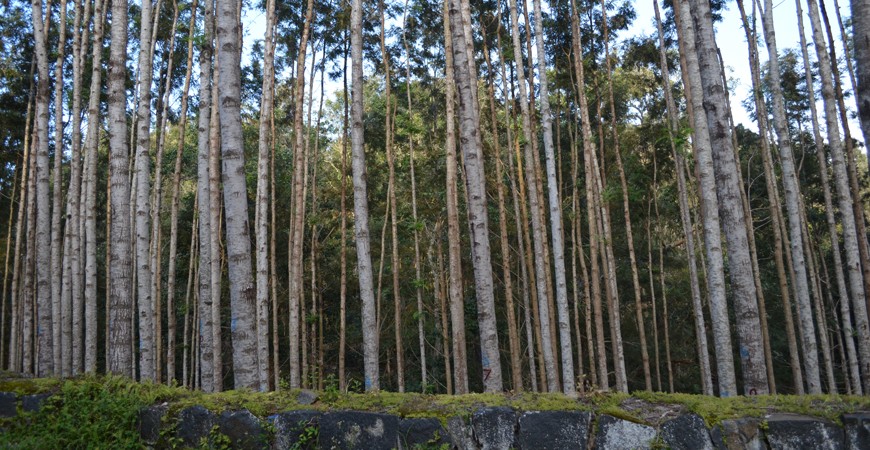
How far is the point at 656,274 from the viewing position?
61.1ft

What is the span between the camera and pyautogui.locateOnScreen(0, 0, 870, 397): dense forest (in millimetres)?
6363

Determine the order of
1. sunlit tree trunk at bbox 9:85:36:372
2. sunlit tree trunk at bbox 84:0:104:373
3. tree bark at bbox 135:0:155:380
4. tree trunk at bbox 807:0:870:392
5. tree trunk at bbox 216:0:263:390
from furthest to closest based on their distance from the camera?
sunlit tree trunk at bbox 9:85:36:372 < tree trunk at bbox 807:0:870:392 < sunlit tree trunk at bbox 84:0:104:373 < tree bark at bbox 135:0:155:380 < tree trunk at bbox 216:0:263:390

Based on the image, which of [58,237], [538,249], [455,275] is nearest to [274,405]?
[455,275]

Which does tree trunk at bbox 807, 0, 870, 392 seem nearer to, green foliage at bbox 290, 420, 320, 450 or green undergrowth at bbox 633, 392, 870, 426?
green undergrowth at bbox 633, 392, 870, 426

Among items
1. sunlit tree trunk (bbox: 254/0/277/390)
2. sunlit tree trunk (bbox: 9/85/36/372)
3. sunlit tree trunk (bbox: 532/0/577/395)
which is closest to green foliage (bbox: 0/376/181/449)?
sunlit tree trunk (bbox: 254/0/277/390)

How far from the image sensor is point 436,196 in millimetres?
17766

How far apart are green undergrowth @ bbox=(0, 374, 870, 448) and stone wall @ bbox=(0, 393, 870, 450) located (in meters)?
0.07

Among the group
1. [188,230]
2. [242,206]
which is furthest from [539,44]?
[188,230]

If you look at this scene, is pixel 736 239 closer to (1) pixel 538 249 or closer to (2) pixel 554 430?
(2) pixel 554 430

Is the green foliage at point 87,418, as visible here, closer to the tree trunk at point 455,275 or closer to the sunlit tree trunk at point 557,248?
the tree trunk at point 455,275

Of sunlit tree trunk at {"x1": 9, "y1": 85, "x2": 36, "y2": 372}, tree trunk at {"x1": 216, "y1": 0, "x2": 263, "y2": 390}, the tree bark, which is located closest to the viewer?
tree trunk at {"x1": 216, "y1": 0, "x2": 263, "y2": 390}

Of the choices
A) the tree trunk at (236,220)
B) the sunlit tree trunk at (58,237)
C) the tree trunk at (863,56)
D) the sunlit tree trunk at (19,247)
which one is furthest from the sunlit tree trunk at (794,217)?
the sunlit tree trunk at (19,247)

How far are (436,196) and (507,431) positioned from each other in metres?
14.1

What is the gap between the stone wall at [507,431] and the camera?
3.56 meters
